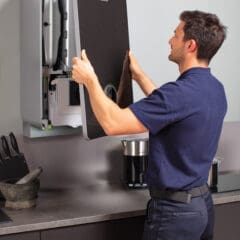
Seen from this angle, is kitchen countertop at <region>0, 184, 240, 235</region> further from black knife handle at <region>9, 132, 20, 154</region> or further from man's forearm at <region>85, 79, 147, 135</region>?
man's forearm at <region>85, 79, 147, 135</region>

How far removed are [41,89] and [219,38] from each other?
756 millimetres

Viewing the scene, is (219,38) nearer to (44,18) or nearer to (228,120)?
(44,18)

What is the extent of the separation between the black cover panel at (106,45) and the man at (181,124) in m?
0.12

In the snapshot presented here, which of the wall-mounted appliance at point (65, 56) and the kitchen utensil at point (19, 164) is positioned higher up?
the wall-mounted appliance at point (65, 56)

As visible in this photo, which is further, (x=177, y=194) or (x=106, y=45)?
(x=106, y=45)

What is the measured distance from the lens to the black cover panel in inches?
70.1

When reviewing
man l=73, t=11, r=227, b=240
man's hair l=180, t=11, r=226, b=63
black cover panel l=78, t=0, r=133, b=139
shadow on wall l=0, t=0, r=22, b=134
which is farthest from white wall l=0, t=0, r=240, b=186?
man's hair l=180, t=11, r=226, b=63

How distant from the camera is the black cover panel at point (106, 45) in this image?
5.84ft

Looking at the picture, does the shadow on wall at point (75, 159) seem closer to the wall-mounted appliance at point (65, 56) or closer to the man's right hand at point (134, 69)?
the wall-mounted appliance at point (65, 56)

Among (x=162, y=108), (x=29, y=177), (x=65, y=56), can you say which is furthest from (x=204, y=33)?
(x=29, y=177)

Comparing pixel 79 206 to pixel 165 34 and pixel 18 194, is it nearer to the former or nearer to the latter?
pixel 18 194

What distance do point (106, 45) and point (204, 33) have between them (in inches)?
15.6

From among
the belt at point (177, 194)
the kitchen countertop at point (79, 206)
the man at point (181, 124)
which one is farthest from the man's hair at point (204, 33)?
the kitchen countertop at point (79, 206)

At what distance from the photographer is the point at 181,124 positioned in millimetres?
1643
